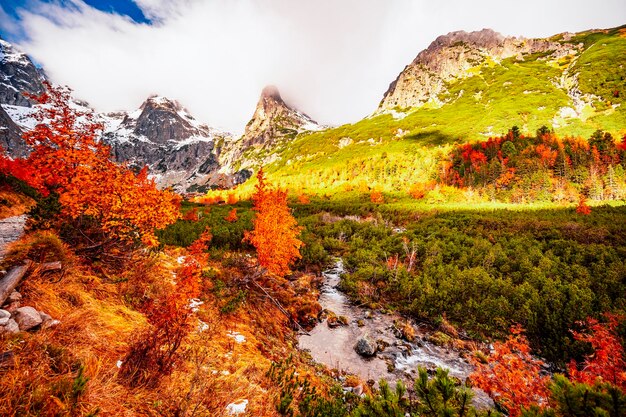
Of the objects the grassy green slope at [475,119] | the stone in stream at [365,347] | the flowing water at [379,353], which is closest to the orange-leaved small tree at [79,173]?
the flowing water at [379,353]

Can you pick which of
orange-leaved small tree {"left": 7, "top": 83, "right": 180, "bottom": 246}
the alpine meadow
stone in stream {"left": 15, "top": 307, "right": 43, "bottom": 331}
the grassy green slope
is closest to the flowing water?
the alpine meadow

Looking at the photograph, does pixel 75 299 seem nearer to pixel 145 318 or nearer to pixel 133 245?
pixel 145 318

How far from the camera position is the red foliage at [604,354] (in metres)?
9.56

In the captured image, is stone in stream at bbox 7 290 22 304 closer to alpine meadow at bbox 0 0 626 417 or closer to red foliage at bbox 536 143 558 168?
alpine meadow at bbox 0 0 626 417

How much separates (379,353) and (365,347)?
1.01 m

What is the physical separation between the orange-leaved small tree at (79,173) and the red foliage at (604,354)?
53.1ft

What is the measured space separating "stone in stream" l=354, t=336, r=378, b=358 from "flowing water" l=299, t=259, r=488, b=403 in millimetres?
223

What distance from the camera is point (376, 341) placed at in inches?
599

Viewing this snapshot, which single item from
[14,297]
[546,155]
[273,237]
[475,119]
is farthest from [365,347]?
[475,119]

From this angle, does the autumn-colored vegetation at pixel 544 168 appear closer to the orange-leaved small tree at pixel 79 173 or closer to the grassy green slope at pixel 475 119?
the grassy green slope at pixel 475 119

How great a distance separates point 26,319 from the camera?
4035 millimetres

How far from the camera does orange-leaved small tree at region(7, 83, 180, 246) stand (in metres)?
7.82

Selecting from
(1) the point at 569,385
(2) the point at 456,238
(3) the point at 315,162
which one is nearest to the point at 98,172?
(1) the point at 569,385

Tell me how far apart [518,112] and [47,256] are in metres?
159
